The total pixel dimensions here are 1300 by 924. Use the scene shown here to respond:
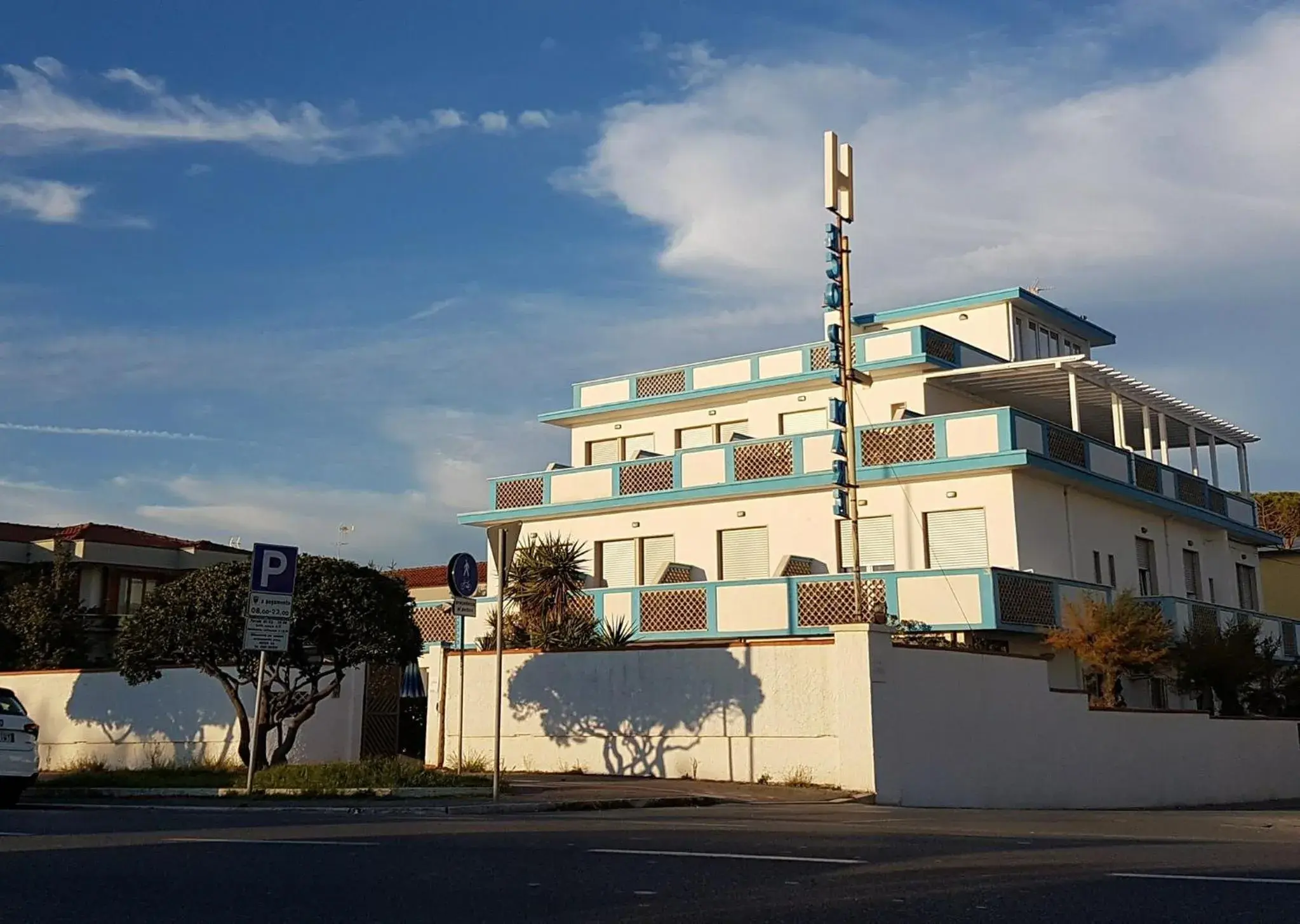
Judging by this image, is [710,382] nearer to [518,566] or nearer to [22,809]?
[518,566]

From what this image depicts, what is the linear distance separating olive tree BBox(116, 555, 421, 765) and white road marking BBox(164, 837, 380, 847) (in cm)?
906

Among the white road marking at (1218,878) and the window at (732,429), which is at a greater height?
the window at (732,429)

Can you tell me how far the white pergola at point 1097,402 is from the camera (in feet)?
97.5

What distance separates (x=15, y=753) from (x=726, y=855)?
38.0 feet

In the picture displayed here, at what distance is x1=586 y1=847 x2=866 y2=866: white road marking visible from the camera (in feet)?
30.7

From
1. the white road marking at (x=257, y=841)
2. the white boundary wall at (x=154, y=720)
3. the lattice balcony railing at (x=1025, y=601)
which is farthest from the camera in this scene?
the lattice balcony railing at (x=1025, y=601)

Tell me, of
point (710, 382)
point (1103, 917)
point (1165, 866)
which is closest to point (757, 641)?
point (1165, 866)

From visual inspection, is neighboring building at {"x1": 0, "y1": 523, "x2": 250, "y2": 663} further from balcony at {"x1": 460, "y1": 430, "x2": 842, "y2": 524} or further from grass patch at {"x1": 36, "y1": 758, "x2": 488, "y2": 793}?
grass patch at {"x1": 36, "y1": 758, "x2": 488, "y2": 793}

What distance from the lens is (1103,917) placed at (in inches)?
271

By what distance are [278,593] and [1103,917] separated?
43.6 ft

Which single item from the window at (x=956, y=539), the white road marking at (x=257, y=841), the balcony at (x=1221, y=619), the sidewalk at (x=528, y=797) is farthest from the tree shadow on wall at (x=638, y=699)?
the balcony at (x=1221, y=619)

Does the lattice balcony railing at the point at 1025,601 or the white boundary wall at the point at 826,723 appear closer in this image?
the white boundary wall at the point at 826,723

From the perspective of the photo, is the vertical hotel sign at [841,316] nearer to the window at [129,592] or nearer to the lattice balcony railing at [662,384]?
the lattice balcony railing at [662,384]

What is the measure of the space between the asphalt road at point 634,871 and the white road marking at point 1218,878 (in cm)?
3
